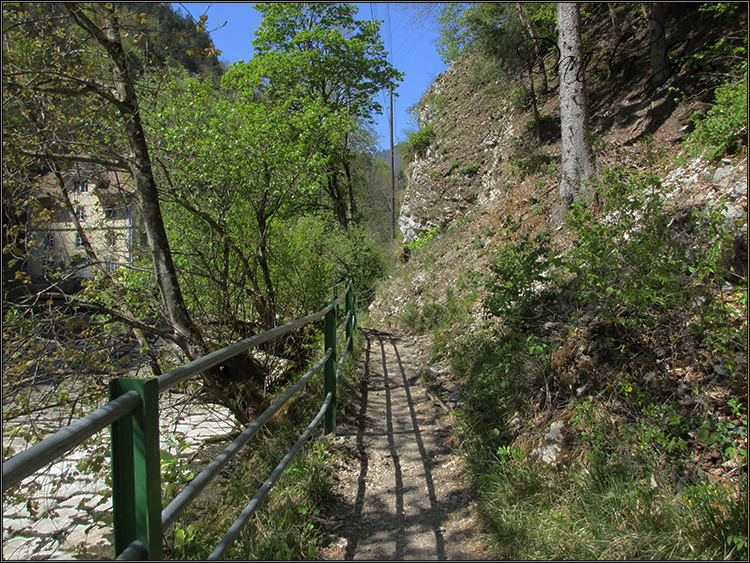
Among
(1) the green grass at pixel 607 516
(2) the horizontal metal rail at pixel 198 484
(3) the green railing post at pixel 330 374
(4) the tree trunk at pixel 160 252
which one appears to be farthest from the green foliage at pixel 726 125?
(4) the tree trunk at pixel 160 252

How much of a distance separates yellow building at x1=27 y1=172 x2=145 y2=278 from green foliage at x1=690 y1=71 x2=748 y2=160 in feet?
21.8

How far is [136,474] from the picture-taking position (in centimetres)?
Answer: 174

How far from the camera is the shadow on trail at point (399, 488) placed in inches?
126

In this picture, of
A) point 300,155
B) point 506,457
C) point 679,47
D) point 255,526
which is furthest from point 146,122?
point 679,47

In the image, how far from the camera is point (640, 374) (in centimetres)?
369

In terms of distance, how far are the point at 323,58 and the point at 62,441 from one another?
22378 millimetres

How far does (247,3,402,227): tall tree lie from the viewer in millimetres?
20578

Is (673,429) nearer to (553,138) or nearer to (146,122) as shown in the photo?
(146,122)

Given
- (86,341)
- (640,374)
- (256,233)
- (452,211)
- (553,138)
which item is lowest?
(640,374)

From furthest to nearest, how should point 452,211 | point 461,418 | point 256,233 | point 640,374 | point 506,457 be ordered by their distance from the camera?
point 452,211, point 256,233, point 461,418, point 506,457, point 640,374

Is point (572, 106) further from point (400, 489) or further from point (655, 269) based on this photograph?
point (400, 489)

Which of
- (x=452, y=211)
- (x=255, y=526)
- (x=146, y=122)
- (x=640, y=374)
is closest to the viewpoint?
(x=255, y=526)

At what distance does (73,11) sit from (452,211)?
13.1 metres

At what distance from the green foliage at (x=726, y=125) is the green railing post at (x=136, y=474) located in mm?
6408
